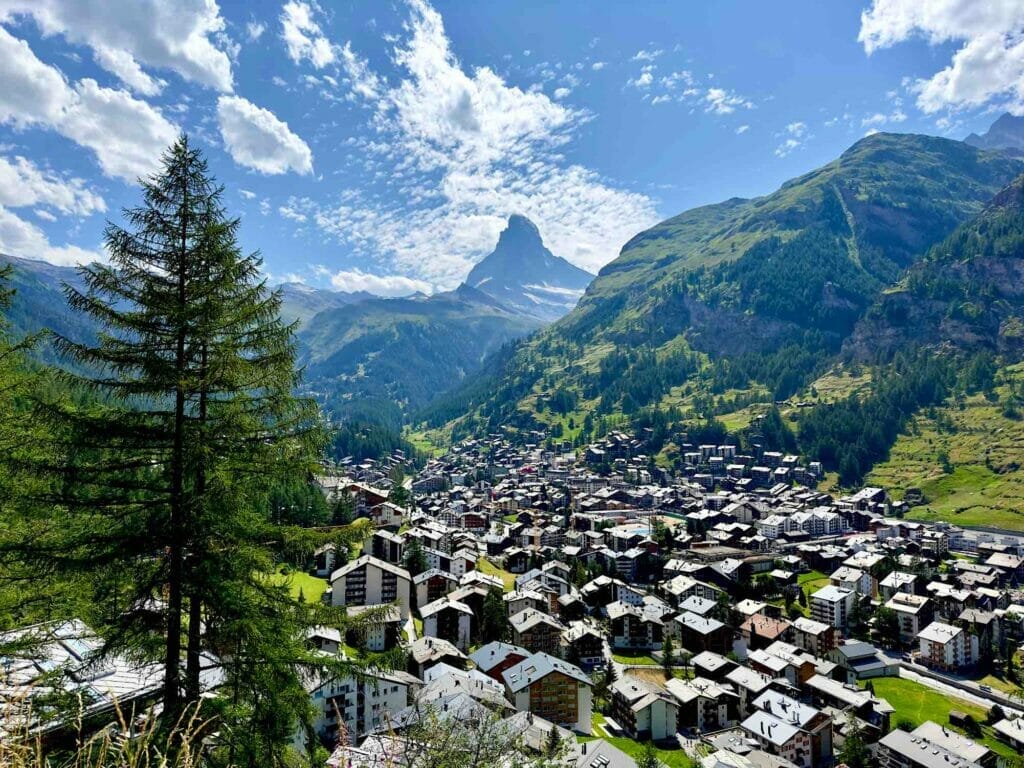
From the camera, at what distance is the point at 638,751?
143ft

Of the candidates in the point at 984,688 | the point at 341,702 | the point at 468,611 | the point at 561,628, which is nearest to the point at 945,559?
the point at 984,688

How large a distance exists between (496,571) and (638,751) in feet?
146

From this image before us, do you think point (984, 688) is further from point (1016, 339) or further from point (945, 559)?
point (1016, 339)

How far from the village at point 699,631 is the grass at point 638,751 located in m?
0.22

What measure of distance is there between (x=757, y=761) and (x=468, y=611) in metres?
27.9

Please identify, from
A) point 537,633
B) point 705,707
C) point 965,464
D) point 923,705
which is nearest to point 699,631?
point 705,707

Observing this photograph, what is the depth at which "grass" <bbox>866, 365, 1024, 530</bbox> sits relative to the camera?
11362 cm

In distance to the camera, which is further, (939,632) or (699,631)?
(699,631)

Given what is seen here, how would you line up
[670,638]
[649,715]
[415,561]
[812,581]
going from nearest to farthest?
[649,715] → [670,638] → [415,561] → [812,581]

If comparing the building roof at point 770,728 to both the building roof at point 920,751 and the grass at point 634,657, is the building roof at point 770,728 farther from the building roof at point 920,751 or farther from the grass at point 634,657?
the grass at point 634,657

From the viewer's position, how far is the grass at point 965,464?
11362 cm

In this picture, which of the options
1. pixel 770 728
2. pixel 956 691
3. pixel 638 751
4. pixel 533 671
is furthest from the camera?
pixel 956 691

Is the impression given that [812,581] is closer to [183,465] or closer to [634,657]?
[634,657]

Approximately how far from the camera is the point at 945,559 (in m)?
91.3
